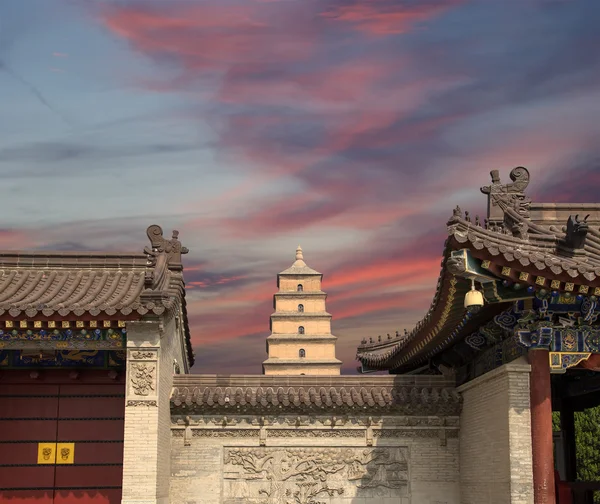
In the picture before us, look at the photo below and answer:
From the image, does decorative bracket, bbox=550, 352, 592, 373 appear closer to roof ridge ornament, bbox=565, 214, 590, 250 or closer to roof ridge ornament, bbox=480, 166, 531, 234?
roof ridge ornament, bbox=565, 214, 590, 250

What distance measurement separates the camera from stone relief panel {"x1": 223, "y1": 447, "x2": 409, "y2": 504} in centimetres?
1574

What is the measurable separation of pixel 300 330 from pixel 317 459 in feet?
147

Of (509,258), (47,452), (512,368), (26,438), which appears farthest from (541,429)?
(26,438)

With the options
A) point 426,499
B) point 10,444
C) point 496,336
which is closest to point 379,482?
point 426,499

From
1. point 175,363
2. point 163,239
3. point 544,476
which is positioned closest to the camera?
point 544,476

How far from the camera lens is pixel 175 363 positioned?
16641mm

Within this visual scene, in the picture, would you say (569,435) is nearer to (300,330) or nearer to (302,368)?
(302,368)

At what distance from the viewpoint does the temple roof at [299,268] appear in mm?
62344

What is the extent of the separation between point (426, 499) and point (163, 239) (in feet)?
22.3

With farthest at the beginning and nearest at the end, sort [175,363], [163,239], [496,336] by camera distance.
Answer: [175,363] → [163,239] → [496,336]

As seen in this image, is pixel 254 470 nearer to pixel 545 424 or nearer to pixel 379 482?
pixel 379 482

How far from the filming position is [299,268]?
63.4 meters

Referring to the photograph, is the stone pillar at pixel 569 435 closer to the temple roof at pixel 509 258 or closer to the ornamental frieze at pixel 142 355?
the temple roof at pixel 509 258

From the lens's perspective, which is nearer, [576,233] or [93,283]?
[576,233]
